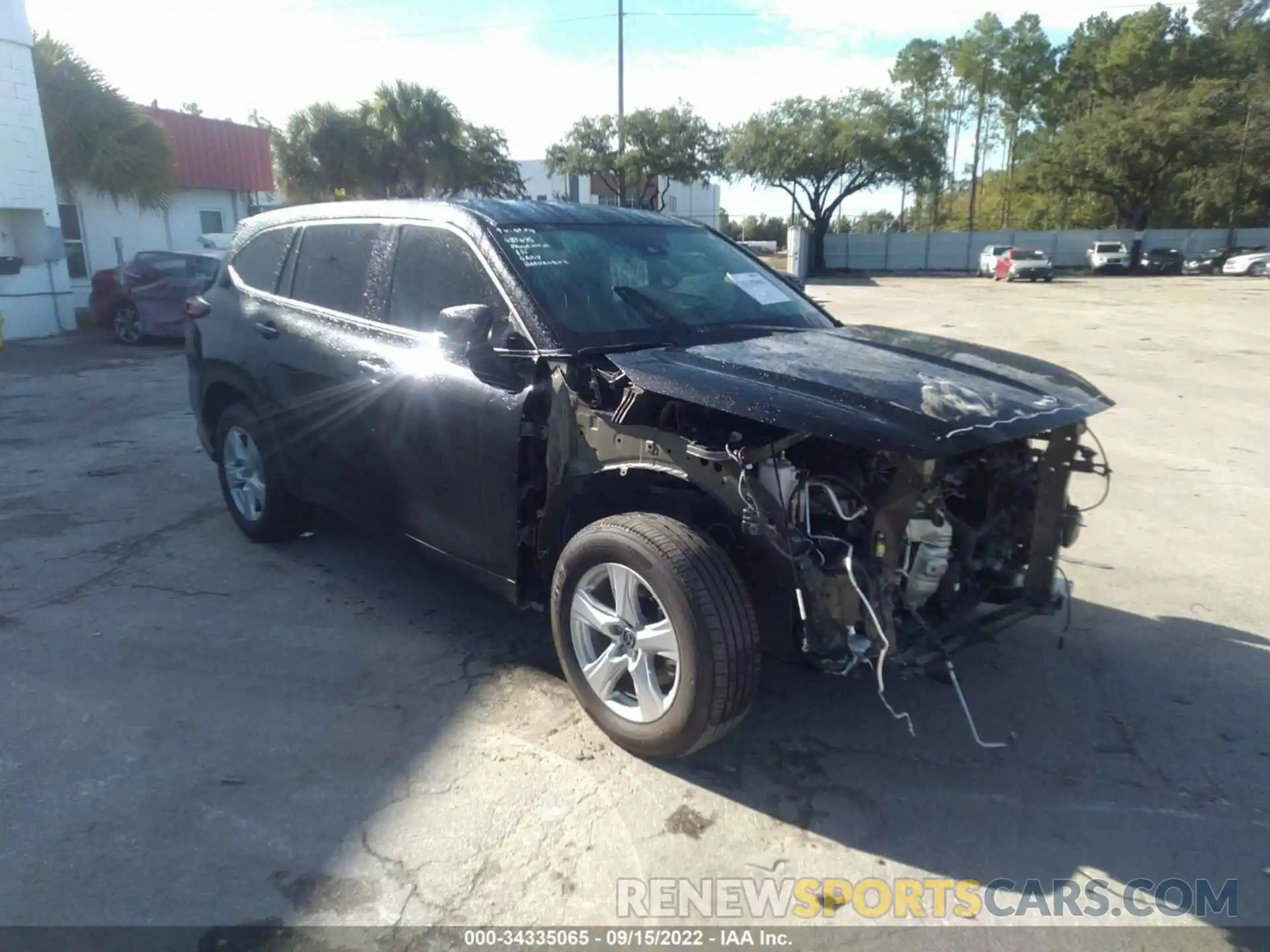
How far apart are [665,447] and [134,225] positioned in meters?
21.4

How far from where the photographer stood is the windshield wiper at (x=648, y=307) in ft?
12.5

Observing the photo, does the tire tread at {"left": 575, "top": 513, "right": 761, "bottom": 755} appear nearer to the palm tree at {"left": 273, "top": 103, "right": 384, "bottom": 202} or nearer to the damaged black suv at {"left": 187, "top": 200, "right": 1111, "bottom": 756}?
the damaged black suv at {"left": 187, "top": 200, "right": 1111, "bottom": 756}

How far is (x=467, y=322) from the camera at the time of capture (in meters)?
3.39

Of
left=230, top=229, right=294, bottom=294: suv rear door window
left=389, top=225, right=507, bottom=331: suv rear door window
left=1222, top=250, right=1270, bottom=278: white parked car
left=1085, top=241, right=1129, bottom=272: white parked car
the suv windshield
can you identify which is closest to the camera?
the suv windshield

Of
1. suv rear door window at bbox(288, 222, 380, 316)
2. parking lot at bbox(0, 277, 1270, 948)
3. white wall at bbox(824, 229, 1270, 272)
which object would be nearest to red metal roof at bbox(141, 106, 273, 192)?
suv rear door window at bbox(288, 222, 380, 316)

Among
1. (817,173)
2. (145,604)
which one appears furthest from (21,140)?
(817,173)

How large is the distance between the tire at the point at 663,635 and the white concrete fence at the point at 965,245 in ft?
158

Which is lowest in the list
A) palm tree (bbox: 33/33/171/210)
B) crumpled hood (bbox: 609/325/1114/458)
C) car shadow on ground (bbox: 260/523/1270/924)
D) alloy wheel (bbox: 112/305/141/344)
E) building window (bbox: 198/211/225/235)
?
car shadow on ground (bbox: 260/523/1270/924)

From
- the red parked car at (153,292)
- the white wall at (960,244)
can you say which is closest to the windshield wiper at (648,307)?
the red parked car at (153,292)

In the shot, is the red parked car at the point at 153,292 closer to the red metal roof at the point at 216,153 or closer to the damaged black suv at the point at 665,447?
the red metal roof at the point at 216,153

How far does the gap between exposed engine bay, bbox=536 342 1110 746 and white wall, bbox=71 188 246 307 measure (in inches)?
736

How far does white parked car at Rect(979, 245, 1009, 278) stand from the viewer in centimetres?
4179

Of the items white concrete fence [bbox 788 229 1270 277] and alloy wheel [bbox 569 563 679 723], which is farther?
white concrete fence [bbox 788 229 1270 277]

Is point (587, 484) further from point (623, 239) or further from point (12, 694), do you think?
point (12, 694)
